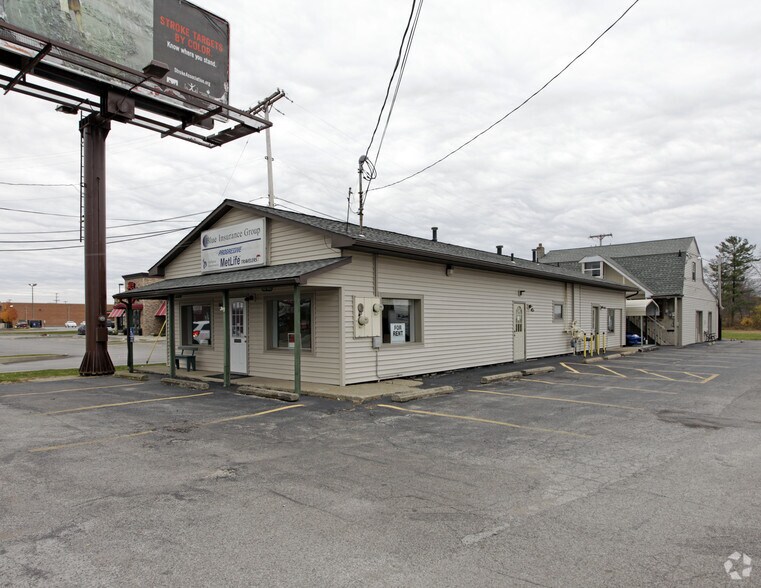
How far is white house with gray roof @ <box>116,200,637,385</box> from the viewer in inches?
461

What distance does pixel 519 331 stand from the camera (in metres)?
18.3

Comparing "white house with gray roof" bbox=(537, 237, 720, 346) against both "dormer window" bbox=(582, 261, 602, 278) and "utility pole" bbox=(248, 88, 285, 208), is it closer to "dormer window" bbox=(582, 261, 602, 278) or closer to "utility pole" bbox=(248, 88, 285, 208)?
"dormer window" bbox=(582, 261, 602, 278)

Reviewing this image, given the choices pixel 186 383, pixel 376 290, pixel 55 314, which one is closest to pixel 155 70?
pixel 186 383

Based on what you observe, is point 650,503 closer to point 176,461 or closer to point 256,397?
point 176,461

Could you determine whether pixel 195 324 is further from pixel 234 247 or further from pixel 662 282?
pixel 662 282

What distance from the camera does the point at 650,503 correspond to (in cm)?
461

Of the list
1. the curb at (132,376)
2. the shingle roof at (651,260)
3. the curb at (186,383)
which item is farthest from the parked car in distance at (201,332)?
the shingle roof at (651,260)

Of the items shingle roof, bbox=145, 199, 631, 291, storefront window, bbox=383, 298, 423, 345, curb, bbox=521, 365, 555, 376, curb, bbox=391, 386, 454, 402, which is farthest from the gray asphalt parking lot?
curb, bbox=521, 365, 555, 376

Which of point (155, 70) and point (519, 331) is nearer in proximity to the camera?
point (155, 70)

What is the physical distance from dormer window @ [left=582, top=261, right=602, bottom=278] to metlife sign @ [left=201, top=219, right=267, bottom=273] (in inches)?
939

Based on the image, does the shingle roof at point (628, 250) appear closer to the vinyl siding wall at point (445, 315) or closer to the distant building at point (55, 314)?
the vinyl siding wall at point (445, 315)

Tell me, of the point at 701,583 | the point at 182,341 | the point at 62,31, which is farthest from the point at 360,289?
the point at 62,31

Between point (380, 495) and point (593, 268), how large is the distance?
2955 centimetres

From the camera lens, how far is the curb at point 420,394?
1025cm
